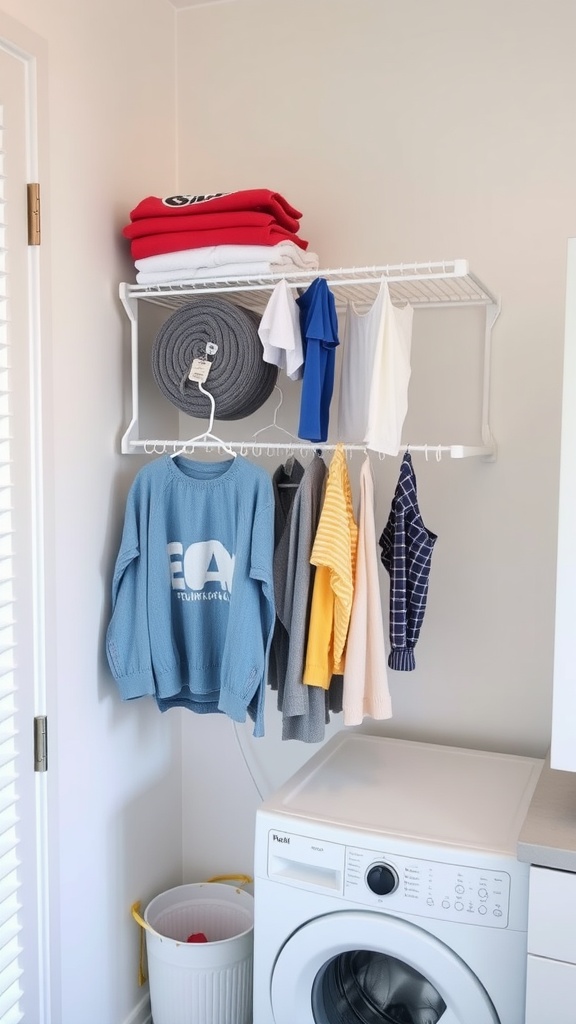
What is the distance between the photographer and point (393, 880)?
1638mm

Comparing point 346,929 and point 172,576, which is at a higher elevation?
point 172,576

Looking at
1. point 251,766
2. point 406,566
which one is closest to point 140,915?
point 251,766

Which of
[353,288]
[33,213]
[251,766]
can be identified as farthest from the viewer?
[251,766]

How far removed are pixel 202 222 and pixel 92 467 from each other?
0.60m

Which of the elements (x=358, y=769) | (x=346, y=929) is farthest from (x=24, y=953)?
(x=358, y=769)

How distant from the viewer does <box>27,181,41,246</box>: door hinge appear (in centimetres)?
170

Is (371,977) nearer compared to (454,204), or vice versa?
(371,977)

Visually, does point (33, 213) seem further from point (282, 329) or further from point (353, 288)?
point (353, 288)

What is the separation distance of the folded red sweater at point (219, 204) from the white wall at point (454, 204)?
1.06ft

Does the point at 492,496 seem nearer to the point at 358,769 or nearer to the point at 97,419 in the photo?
the point at 358,769

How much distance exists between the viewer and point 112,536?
2.05 meters

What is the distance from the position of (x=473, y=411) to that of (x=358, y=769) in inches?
35.2

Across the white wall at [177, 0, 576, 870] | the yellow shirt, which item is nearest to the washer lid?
the white wall at [177, 0, 576, 870]

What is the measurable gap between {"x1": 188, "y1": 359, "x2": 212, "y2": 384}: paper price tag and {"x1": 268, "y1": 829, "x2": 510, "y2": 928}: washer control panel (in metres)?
0.98
